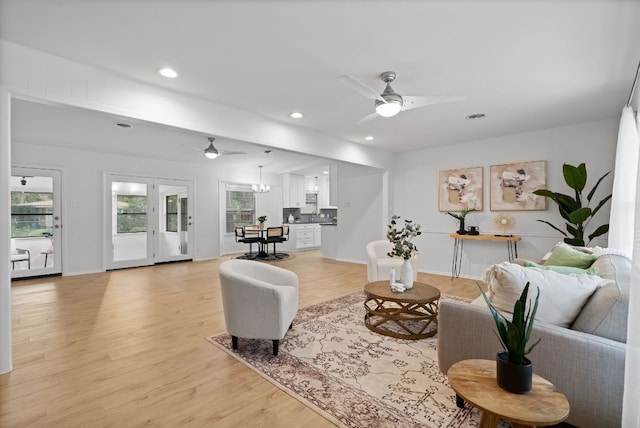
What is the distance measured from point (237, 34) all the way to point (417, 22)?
4.34 feet

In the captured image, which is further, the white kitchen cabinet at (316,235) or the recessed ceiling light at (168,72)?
the white kitchen cabinet at (316,235)

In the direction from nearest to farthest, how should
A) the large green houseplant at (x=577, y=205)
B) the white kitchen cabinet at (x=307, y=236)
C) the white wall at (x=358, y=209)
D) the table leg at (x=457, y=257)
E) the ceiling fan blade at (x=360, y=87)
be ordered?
the ceiling fan blade at (x=360, y=87)
the large green houseplant at (x=577, y=205)
the table leg at (x=457, y=257)
the white wall at (x=358, y=209)
the white kitchen cabinet at (x=307, y=236)

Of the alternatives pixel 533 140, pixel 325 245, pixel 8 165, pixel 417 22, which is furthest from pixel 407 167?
pixel 8 165

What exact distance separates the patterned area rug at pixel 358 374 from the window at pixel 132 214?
5.03m

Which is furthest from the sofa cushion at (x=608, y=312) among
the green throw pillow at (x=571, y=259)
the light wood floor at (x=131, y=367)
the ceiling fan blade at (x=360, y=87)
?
the ceiling fan blade at (x=360, y=87)

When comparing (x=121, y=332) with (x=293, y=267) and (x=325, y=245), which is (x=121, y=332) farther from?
(x=325, y=245)

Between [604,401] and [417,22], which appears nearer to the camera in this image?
[604,401]

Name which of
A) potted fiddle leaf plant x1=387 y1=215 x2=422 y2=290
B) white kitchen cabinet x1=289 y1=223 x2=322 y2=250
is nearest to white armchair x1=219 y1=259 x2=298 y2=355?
potted fiddle leaf plant x1=387 y1=215 x2=422 y2=290

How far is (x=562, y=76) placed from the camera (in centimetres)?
300

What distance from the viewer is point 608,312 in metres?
1.57

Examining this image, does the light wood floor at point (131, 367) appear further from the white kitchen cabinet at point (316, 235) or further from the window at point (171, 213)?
the white kitchen cabinet at point (316, 235)

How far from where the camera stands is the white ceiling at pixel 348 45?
6.59ft

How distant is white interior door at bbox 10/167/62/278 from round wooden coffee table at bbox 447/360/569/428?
713 centimetres

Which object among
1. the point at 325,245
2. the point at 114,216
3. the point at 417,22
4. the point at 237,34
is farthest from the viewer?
the point at 325,245
